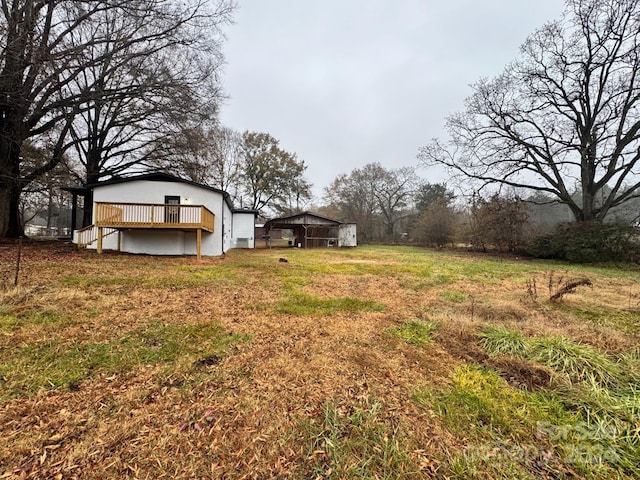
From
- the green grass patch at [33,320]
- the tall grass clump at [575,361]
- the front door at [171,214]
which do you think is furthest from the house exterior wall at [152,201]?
the tall grass clump at [575,361]

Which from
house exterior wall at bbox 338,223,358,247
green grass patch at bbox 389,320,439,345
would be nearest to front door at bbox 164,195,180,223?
green grass patch at bbox 389,320,439,345

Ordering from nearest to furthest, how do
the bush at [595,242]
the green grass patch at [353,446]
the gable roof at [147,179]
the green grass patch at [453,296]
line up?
the green grass patch at [353,446] → the green grass patch at [453,296] → the gable roof at [147,179] → the bush at [595,242]

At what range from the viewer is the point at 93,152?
14.7 m

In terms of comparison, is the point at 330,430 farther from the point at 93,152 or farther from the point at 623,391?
the point at 93,152

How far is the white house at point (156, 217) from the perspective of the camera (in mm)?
10664

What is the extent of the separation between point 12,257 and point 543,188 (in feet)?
84.3

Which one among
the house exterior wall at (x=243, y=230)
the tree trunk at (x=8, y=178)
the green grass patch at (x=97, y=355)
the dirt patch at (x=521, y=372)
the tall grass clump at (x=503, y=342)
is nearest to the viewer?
the green grass patch at (x=97, y=355)

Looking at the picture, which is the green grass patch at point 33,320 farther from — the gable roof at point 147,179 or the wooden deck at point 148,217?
the gable roof at point 147,179

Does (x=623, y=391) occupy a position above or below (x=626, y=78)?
below

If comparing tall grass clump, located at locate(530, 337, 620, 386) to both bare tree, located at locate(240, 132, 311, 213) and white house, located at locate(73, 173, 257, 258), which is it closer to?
white house, located at locate(73, 173, 257, 258)

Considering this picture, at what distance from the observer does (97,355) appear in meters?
3.03

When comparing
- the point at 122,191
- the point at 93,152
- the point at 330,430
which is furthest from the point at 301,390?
the point at 93,152

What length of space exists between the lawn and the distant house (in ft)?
59.5

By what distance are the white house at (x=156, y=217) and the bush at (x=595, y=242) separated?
1976 cm
